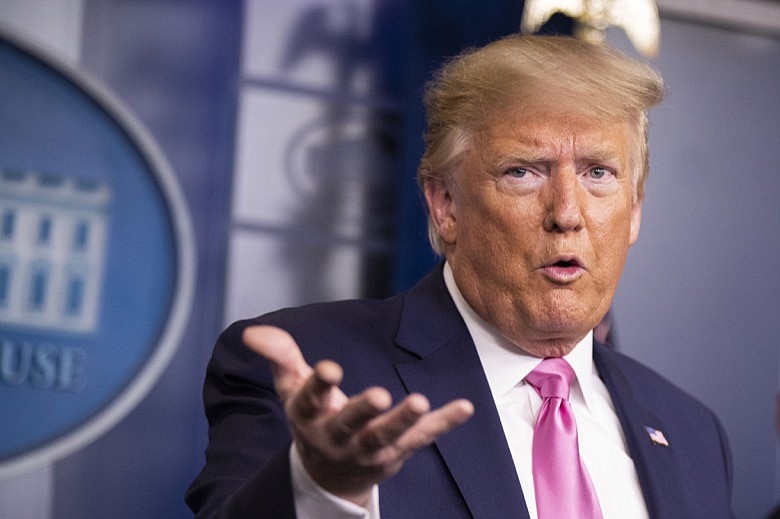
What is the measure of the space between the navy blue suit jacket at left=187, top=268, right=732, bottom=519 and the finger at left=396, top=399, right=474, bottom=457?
0.95 feet

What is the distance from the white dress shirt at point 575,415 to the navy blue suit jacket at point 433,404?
21 mm

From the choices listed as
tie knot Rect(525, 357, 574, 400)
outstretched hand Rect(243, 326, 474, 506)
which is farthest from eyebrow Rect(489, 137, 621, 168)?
outstretched hand Rect(243, 326, 474, 506)

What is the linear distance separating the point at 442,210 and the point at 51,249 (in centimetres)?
177

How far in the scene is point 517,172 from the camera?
68.2 inches

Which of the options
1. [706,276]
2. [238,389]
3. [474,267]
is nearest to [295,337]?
[238,389]

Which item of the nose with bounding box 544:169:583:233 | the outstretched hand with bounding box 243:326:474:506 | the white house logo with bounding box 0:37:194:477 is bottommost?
the white house logo with bounding box 0:37:194:477

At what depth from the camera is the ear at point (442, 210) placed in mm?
1869

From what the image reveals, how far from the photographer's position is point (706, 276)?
15.2 feet

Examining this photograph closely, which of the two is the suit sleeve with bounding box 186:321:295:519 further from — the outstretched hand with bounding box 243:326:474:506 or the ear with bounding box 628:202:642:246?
the ear with bounding box 628:202:642:246

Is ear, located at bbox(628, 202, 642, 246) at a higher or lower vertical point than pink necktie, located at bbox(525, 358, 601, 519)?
higher

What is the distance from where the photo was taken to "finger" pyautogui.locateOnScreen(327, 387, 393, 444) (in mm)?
985

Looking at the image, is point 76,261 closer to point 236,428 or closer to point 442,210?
point 442,210

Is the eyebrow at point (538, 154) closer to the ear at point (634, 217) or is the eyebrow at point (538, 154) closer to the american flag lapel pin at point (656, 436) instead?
the ear at point (634, 217)

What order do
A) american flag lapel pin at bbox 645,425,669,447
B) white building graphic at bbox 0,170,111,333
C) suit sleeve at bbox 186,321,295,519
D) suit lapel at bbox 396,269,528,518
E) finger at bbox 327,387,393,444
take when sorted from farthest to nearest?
white building graphic at bbox 0,170,111,333
american flag lapel pin at bbox 645,425,669,447
suit lapel at bbox 396,269,528,518
suit sleeve at bbox 186,321,295,519
finger at bbox 327,387,393,444
